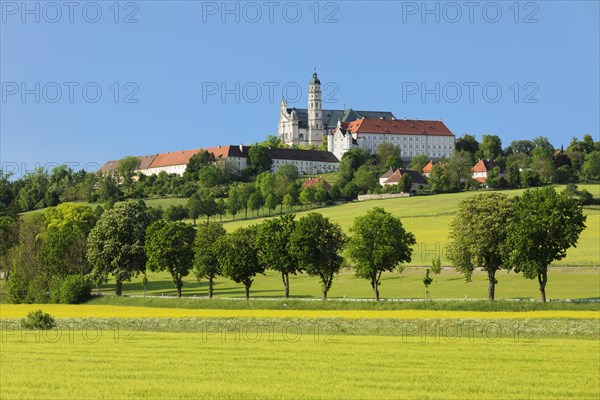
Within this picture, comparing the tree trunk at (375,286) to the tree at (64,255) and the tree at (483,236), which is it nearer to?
the tree at (483,236)

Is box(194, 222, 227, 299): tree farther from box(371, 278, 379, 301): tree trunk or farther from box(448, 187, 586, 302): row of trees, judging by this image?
box(448, 187, 586, 302): row of trees

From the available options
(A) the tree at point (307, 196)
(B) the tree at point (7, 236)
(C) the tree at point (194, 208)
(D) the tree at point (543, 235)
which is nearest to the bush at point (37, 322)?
(D) the tree at point (543, 235)

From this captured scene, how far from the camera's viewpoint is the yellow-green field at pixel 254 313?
54938 millimetres

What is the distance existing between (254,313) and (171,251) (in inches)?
977

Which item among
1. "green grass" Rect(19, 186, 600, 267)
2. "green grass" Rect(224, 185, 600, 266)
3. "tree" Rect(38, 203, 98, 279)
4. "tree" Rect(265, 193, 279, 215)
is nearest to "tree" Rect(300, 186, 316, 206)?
"green grass" Rect(19, 186, 600, 267)

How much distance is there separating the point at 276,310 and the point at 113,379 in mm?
35898

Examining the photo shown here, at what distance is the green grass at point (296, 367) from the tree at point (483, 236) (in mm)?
28794

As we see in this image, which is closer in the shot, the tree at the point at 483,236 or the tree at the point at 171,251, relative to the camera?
the tree at the point at 483,236

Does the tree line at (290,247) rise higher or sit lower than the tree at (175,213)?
lower

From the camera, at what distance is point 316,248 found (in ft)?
253

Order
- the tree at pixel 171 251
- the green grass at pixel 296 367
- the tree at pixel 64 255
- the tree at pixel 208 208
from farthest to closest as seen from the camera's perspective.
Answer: the tree at pixel 208 208 < the tree at pixel 64 255 < the tree at pixel 171 251 < the green grass at pixel 296 367

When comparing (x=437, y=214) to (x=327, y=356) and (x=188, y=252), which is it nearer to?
(x=188, y=252)

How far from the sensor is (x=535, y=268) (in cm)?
6638

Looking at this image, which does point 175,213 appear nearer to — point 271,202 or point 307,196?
point 271,202
